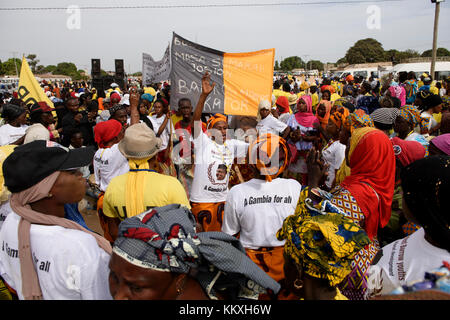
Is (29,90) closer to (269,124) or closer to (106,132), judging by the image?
(106,132)

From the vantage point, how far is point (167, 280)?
51.6 inches

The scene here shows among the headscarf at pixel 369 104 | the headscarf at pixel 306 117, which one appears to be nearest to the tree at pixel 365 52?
the headscarf at pixel 369 104

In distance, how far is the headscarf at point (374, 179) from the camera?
269 centimetres

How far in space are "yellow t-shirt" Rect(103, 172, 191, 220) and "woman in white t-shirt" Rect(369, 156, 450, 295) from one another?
137cm

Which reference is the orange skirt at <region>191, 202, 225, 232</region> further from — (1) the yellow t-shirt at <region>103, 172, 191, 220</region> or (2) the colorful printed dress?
(2) the colorful printed dress

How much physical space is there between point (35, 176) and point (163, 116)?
16.6 feet

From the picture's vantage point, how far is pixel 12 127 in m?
4.60

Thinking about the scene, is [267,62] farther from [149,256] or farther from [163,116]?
[149,256]

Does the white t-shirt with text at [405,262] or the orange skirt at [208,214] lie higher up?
the white t-shirt with text at [405,262]

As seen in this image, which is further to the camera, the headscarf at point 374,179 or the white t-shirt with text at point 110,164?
the white t-shirt with text at point 110,164

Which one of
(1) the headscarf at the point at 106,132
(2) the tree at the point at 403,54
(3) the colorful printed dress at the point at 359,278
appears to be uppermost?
(2) the tree at the point at 403,54

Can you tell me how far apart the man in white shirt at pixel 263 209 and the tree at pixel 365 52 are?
8088cm

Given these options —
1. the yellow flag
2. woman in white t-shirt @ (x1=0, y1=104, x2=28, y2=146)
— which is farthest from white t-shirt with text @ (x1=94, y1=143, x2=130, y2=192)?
the yellow flag

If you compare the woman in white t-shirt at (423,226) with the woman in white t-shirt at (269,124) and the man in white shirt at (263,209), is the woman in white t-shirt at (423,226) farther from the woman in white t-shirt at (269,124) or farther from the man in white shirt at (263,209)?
the woman in white t-shirt at (269,124)
